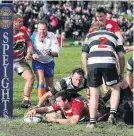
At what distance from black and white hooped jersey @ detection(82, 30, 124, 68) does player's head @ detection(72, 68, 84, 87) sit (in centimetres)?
51

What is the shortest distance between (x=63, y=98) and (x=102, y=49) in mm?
938

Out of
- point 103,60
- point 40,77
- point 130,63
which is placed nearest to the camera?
point 103,60

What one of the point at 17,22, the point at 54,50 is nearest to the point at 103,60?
the point at 54,50

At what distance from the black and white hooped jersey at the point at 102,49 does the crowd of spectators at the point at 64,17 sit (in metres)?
24.0

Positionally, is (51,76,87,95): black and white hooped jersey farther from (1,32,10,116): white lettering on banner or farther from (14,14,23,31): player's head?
(14,14,23,31): player's head

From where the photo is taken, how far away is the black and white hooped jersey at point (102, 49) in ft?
29.2

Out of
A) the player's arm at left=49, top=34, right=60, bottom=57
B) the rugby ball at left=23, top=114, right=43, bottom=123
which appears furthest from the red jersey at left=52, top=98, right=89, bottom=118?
the player's arm at left=49, top=34, right=60, bottom=57

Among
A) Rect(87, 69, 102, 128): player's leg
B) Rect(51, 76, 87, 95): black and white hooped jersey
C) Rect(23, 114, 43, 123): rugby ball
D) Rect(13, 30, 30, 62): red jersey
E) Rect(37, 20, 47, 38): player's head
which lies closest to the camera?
Rect(87, 69, 102, 128): player's leg

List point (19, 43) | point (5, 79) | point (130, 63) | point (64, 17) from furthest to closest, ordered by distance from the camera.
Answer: point (64, 17)
point (19, 43)
point (130, 63)
point (5, 79)

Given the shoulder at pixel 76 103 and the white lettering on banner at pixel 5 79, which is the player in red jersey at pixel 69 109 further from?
the white lettering on banner at pixel 5 79

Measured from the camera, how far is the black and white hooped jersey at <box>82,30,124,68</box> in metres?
8.91

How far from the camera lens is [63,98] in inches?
352

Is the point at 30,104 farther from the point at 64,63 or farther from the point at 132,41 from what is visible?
the point at 132,41

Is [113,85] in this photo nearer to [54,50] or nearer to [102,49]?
[102,49]
